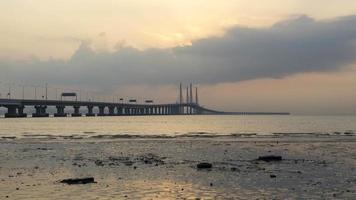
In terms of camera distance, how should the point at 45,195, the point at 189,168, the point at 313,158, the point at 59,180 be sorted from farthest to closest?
the point at 313,158
the point at 189,168
the point at 59,180
the point at 45,195

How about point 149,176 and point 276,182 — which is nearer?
point 276,182

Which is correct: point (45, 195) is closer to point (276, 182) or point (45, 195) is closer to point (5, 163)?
point (276, 182)

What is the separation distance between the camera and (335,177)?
30.1 metres

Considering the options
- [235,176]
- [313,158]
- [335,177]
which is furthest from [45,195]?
[313,158]

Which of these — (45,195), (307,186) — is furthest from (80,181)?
(307,186)

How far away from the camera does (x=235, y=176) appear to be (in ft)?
101

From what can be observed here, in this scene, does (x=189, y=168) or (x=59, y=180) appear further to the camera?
(x=189, y=168)

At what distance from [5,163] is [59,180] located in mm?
12741

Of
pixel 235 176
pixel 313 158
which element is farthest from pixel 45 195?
pixel 313 158

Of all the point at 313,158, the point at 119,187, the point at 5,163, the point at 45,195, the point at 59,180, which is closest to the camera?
the point at 45,195

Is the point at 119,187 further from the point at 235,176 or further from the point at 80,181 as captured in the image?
the point at 235,176

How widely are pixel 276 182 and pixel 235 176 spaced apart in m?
3.17

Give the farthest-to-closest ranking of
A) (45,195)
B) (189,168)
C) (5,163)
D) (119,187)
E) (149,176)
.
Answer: (5,163)
(189,168)
(149,176)
(119,187)
(45,195)

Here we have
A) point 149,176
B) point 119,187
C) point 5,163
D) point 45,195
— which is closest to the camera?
point 45,195
